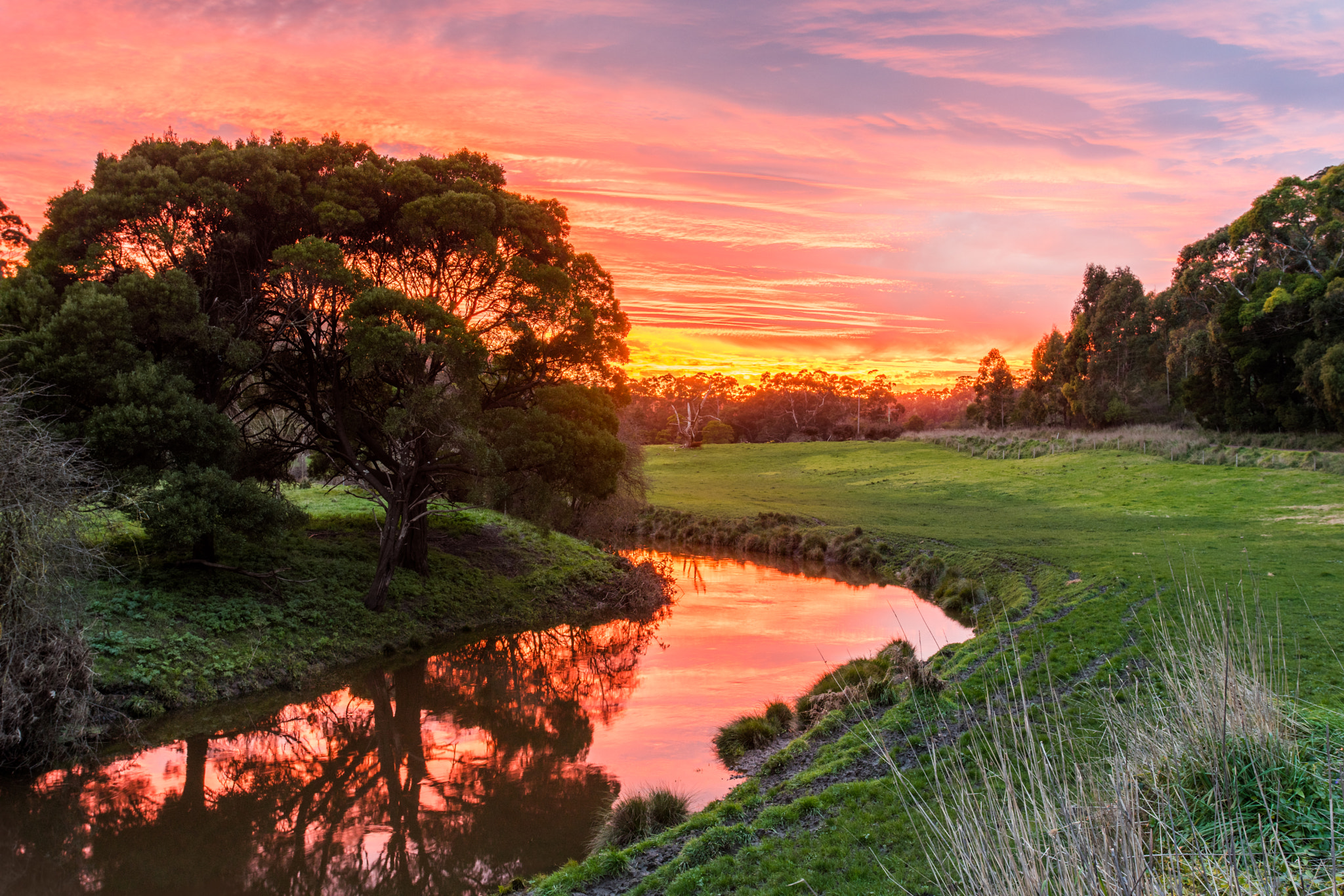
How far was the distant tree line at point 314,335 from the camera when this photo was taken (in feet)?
50.1

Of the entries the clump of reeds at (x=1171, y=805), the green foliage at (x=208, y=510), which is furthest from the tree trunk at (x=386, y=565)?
the clump of reeds at (x=1171, y=805)

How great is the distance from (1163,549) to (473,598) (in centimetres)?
1852

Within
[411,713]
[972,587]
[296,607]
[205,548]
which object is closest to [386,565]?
[296,607]

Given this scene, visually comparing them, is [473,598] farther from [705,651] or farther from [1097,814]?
[1097,814]

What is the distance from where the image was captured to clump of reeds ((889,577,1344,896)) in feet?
11.0

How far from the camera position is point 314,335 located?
61.3 feet

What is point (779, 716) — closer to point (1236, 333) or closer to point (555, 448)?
point (555, 448)

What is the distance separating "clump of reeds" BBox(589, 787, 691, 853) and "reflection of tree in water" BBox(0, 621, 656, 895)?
0.56 m

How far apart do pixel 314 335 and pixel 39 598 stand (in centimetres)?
926

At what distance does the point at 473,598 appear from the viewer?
2170 cm

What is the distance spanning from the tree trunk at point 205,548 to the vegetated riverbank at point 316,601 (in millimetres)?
290

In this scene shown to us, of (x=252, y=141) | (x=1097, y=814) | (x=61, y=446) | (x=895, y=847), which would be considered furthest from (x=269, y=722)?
(x=1097, y=814)

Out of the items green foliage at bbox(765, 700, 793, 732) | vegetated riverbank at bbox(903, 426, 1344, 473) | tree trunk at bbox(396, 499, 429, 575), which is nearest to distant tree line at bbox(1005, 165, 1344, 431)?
vegetated riverbank at bbox(903, 426, 1344, 473)

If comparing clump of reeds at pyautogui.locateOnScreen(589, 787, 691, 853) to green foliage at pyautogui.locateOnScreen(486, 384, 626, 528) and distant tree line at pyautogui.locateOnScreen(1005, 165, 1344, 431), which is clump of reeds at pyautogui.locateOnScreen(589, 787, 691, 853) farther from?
distant tree line at pyautogui.locateOnScreen(1005, 165, 1344, 431)
